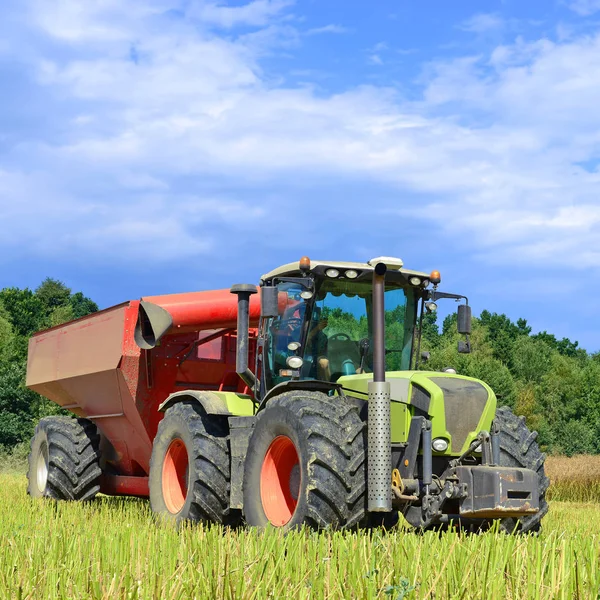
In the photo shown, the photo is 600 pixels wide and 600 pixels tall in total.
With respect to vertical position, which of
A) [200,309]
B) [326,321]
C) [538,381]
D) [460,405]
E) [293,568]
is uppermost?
[538,381]

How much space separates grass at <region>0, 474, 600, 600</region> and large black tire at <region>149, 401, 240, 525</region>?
2067 mm

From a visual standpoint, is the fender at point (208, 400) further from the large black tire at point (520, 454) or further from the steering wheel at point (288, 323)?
the large black tire at point (520, 454)

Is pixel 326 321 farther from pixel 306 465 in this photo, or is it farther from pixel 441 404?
pixel 306 465

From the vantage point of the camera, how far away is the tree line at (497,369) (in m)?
34.0

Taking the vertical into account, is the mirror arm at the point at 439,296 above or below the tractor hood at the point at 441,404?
above

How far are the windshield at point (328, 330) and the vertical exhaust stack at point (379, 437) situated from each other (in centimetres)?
100

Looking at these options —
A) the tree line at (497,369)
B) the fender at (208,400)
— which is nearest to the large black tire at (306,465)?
the fender at (208,400)

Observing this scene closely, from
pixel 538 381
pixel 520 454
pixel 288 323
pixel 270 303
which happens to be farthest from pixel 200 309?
pixel 538 381

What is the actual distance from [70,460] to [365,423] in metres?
5.92

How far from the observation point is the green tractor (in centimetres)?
658

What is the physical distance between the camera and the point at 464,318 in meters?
8.27

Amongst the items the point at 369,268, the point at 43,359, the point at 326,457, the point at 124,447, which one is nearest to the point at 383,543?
the point at 326,457

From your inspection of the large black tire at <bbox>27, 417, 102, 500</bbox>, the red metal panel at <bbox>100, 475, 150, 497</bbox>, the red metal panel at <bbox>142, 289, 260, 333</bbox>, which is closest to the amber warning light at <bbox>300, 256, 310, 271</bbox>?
the red metal panel at <bbox>142, 289, 260, 333</bbox>

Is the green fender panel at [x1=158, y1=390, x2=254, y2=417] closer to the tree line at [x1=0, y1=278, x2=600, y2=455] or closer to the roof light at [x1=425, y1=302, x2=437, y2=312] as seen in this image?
the roof light at [x1=425, y1=302, x2=437, y2=312]
